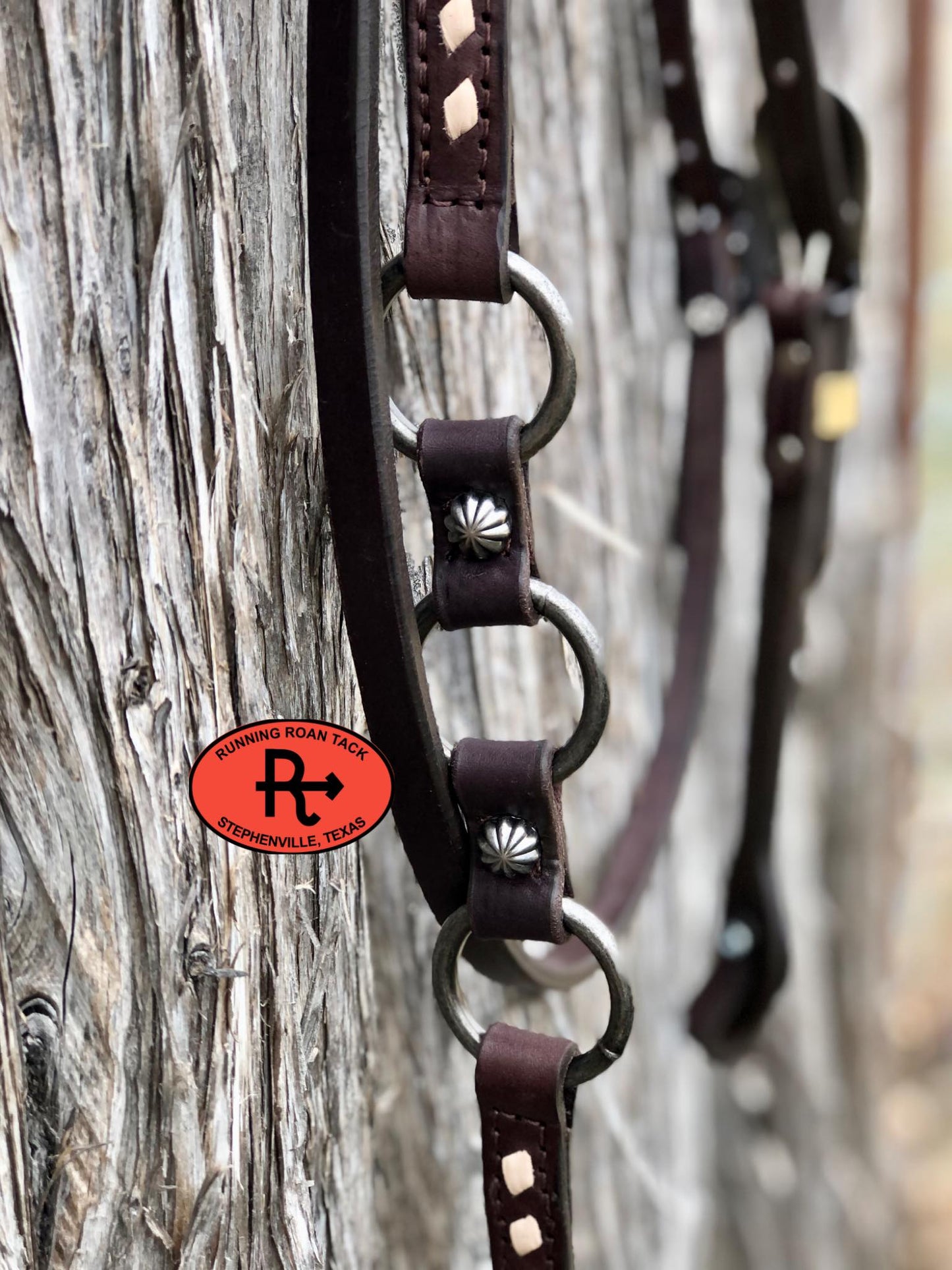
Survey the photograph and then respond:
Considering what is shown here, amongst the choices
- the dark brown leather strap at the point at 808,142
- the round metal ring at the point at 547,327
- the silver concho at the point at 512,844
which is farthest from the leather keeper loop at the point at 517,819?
the dark brown leather strap at the point at 808,142

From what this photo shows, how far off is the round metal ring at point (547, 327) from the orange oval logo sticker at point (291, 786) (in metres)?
0.14

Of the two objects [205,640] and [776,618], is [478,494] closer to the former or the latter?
[205,640]

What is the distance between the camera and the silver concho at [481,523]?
464 mm

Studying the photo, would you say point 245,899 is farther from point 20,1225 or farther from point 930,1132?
point 930,1132

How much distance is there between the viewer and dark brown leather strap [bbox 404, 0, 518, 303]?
437 millimetres

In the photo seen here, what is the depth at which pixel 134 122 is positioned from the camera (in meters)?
0.42

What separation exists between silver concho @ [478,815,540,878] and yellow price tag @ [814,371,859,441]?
60cm

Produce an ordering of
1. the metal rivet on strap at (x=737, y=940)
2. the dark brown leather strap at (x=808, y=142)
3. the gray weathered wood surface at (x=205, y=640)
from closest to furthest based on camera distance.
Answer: the gray weathered wood surface at (x=205, y=640)
the dark brown leather strap at (x=808, y=142)
the metal rivet on strap at (x=737, y=940)

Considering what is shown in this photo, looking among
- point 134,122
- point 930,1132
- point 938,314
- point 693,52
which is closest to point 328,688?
point 134,122

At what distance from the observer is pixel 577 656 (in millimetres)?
480

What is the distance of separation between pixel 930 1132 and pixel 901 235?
1917 mm

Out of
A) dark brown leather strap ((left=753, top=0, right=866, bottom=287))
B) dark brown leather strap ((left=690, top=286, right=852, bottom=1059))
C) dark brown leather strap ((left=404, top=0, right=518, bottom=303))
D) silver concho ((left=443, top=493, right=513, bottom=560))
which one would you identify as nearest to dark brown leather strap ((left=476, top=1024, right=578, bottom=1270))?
silver concho ((left=443, top=493, right=513, bottom=560))

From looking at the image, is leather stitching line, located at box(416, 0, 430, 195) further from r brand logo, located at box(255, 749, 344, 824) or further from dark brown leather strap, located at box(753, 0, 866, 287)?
dark brown leather strap, located at box(753, 0, 866, 287)

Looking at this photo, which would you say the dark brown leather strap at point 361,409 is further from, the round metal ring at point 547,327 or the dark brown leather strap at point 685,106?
the dark brown leather strap at point 685,106
